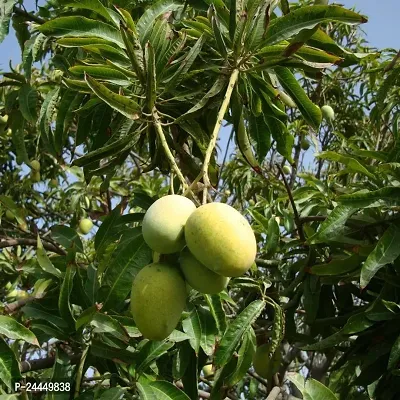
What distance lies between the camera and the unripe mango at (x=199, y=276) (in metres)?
0.99

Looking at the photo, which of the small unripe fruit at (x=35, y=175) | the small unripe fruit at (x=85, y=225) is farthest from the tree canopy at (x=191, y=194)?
the small unripe fruit at (x=35, y=175)

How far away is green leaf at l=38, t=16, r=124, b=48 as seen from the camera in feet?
4.47

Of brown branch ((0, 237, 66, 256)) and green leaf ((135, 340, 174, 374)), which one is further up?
green leaf ((135, 340, 174, 374))

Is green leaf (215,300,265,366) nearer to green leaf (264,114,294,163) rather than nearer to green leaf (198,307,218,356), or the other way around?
green leaf (198,307,218,356)

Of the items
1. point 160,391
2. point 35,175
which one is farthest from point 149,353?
point 35,175

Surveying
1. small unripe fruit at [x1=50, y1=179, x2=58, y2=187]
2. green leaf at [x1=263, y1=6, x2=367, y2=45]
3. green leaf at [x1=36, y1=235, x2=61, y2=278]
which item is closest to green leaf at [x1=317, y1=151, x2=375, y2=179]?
green leaf at [x1=263, y1=6, x2=367, y2=45]

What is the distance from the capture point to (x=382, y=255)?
149cm

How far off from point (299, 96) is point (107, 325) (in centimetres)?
73

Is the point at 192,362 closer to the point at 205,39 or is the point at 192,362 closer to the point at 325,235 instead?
the point at 325,235

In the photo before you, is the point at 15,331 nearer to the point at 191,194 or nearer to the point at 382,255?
the point at 191,194

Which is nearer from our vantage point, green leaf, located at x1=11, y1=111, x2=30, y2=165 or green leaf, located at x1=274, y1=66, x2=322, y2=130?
green leaf, located at x1=274, y1=66, x2=322, y2=130

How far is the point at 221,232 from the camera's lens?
3.01 ft

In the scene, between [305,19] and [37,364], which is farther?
[37,364]

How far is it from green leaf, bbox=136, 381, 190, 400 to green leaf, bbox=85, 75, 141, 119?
0.65 metres
